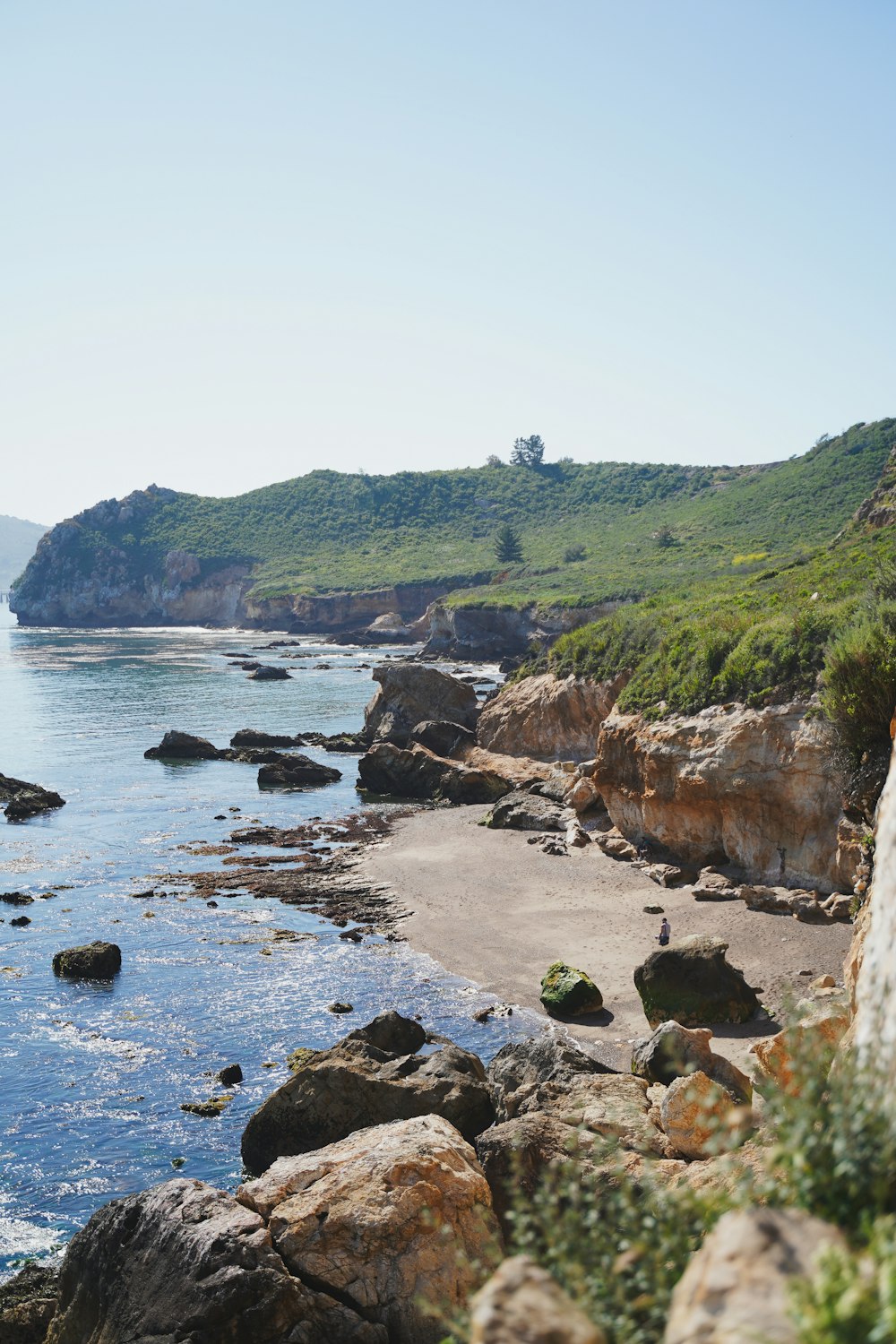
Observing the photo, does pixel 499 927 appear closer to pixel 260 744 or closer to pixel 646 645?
pixel 646 645

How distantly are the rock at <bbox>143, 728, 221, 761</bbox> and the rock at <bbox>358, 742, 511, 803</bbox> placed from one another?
1203cm

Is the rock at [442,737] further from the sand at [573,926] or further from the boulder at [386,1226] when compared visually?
the boulder at [386,1226]

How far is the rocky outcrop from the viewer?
2683 centimetres

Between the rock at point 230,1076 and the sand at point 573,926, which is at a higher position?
the sand at point 573,926

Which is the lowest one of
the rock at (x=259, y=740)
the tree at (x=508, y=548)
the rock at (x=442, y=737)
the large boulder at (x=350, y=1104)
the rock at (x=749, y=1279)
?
the large boulder at (x=350, y=1104)

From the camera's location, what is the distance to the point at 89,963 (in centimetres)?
2648

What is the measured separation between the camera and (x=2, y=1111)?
65.8 feet

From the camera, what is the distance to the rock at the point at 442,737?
53750mm

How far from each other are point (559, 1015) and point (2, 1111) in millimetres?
11398

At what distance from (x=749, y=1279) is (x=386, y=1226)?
857 centimetres

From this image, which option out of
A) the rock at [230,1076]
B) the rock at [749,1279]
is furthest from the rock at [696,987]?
the rock at [749,1279]

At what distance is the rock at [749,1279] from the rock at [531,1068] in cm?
1152

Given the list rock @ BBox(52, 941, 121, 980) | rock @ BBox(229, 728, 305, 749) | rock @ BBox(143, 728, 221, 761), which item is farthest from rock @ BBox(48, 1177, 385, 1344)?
rock @ BBox(229, 728, 305, 749)

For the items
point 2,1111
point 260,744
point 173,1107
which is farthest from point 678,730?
point 260,744
